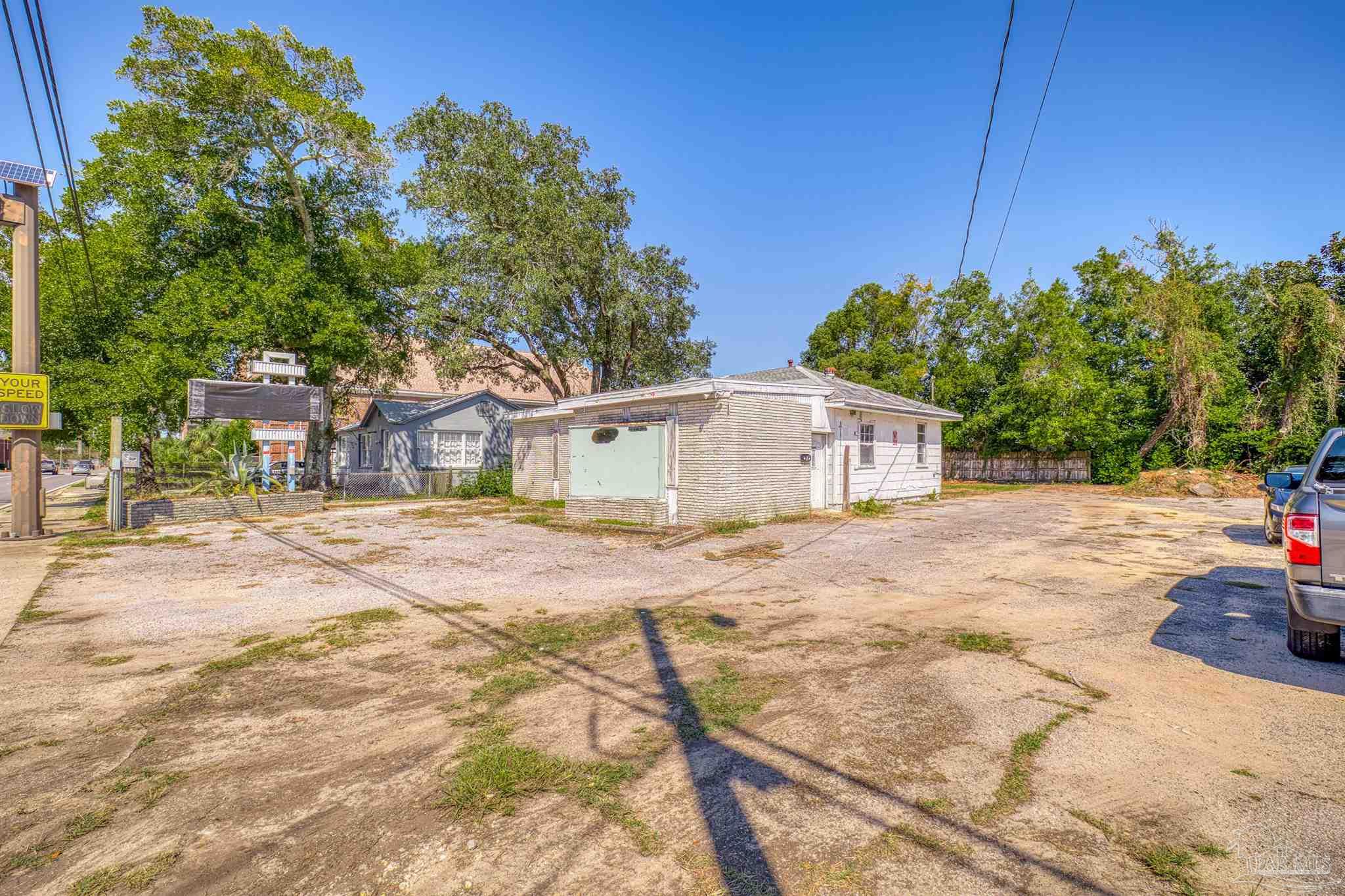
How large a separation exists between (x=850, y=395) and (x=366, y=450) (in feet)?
65.4

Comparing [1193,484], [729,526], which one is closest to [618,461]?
[729,526]

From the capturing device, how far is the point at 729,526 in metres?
12.0

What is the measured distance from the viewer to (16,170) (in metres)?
10.9

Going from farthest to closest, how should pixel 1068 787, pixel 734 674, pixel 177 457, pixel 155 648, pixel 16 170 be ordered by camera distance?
pixel 177 457 → pixel 16 170 → pixel 155 648 → pixel 734 674 → pixel 1068 787

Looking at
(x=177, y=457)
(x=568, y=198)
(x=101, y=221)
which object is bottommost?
(x=177, y=457)

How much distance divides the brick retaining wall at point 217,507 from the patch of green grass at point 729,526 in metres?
10.9

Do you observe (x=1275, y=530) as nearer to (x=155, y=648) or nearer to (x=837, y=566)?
(x=837, y=566)

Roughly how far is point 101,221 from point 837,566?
22.9 meters

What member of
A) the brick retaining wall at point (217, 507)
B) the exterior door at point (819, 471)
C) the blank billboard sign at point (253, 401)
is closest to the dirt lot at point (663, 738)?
the brick retaining wall at point (217, 507)

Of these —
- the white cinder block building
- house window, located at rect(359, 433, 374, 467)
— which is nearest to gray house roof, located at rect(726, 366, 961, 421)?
the white cinder block building

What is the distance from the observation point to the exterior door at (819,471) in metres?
14.7

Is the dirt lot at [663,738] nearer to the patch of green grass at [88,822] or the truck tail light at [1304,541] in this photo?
the patch of green grass at [88,822]

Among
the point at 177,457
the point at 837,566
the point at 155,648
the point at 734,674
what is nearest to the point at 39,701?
the point at 155,648

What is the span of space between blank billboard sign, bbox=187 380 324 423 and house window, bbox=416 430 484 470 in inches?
281
